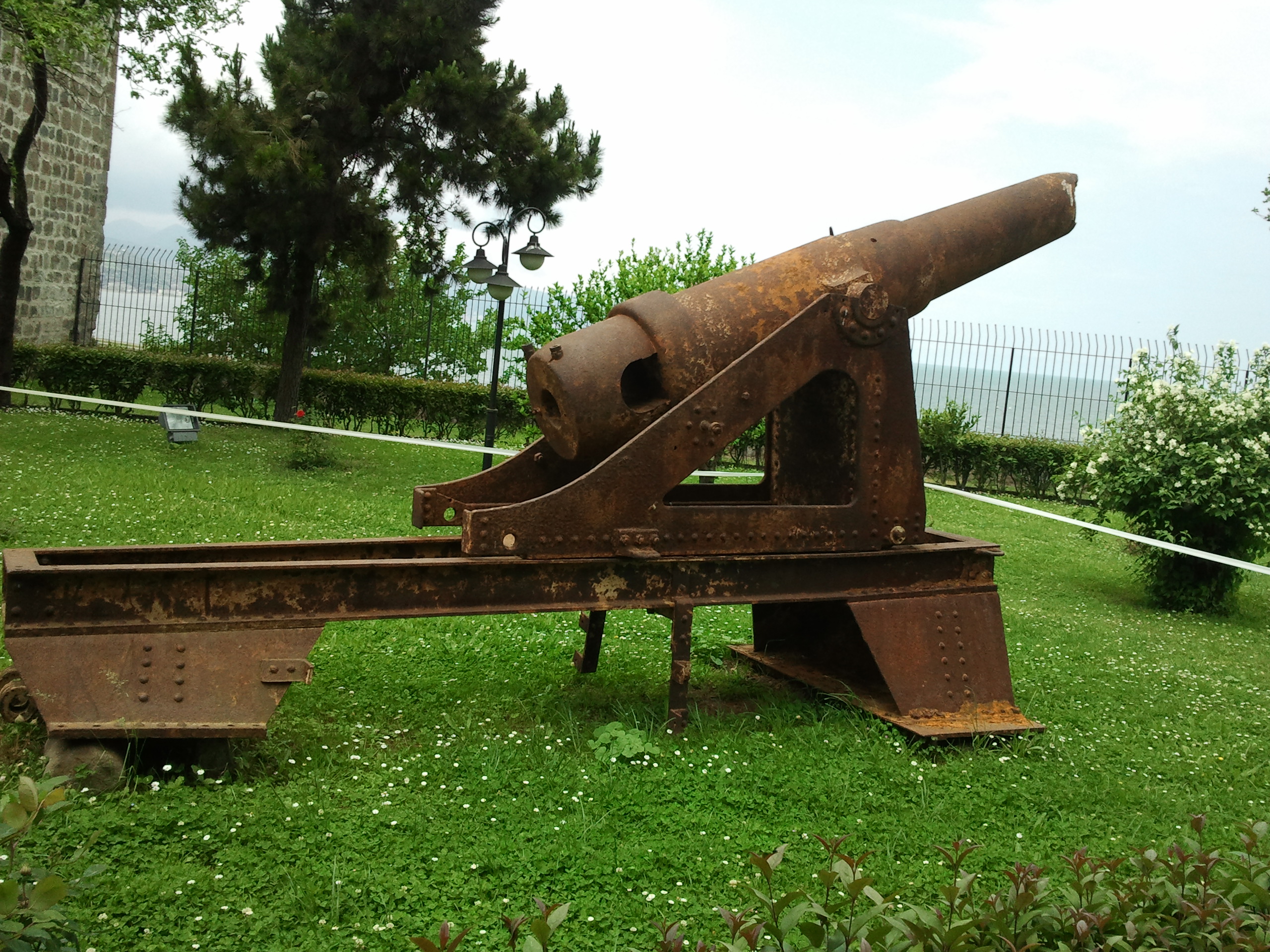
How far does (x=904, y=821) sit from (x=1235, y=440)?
23.1 ft

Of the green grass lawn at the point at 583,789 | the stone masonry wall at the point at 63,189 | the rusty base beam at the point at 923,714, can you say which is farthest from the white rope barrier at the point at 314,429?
the stone masonry wall at the point at 63,189

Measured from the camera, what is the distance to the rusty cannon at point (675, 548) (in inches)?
142

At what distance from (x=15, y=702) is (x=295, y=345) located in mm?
11453

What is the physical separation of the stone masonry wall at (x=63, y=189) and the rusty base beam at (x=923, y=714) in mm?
17429

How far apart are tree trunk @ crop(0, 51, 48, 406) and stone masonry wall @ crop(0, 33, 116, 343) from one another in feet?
10.3

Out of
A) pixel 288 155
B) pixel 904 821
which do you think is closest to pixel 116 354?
pixel 288 155

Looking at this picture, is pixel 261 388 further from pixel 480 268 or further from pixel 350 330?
pixel 480 268

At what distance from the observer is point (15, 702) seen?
3875 millimetres

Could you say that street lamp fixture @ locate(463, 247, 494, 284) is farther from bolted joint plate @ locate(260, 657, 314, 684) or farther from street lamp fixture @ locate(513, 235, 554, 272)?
bolted joint plate @ locate(260, 657, 314, 684)

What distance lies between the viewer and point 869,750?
443 centimetres

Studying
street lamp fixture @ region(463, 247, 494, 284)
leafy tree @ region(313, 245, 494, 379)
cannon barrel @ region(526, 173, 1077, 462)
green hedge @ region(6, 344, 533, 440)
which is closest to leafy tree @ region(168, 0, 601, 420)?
street lamp fixture @ region(463, 247, 494, 284)

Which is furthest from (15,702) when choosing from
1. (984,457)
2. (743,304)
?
(984,457)

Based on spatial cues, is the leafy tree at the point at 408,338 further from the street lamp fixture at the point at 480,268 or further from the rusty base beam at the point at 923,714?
the rusty base beam at the point at 923,714

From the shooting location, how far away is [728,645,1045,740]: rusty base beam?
15.0 ft
